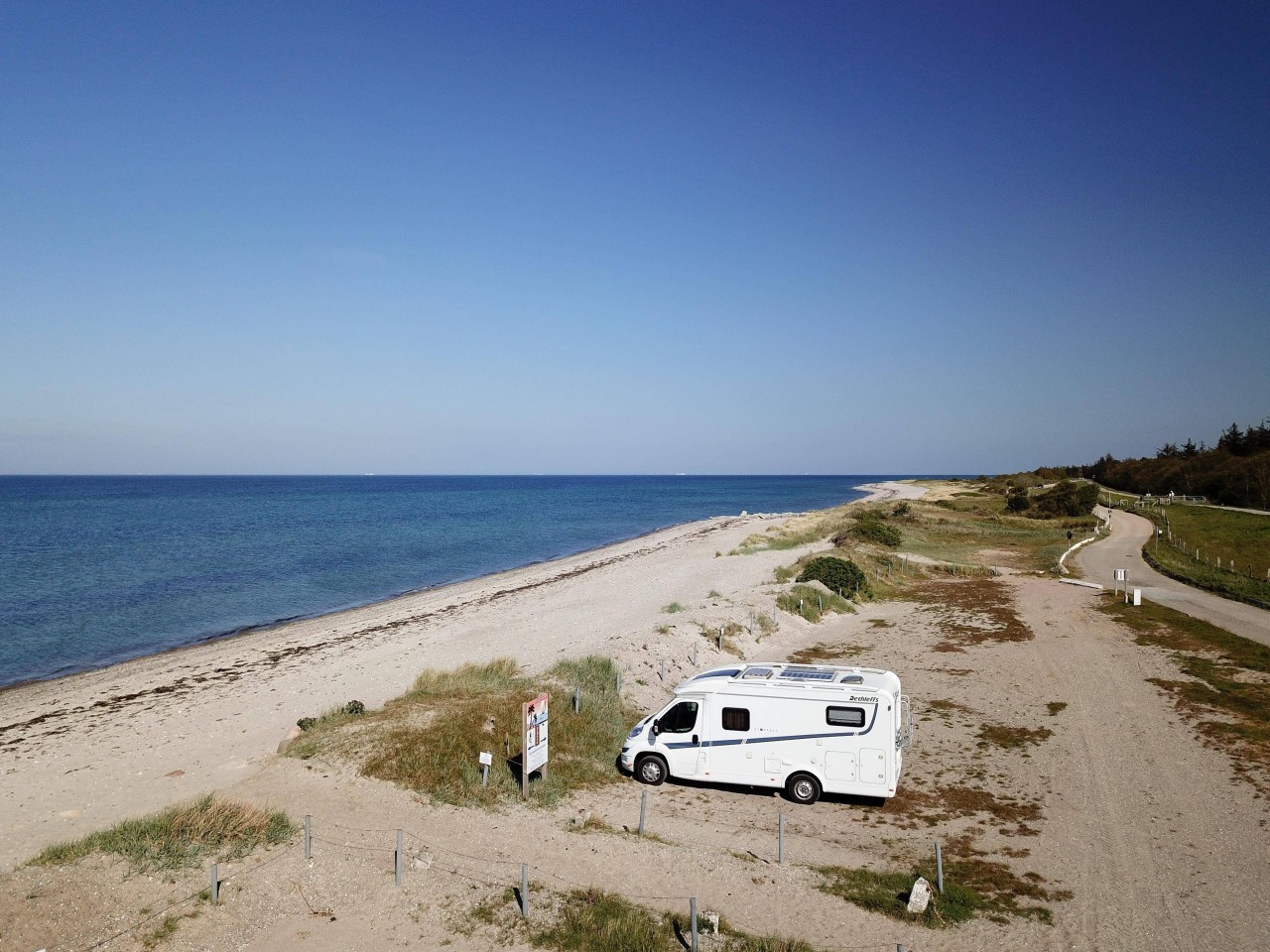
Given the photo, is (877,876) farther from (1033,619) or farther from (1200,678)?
(1033,619)

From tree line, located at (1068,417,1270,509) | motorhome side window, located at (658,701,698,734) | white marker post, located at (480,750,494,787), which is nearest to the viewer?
white marker post, located at (480,750,494,787)

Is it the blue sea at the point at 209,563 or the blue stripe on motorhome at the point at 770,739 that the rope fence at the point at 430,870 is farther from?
the blue sea at the point at 209,563

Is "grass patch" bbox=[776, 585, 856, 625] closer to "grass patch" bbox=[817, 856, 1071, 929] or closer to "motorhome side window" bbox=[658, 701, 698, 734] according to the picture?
"motorhome side window" bbox=[658, 701, 698, 734]

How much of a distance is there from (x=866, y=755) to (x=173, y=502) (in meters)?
157

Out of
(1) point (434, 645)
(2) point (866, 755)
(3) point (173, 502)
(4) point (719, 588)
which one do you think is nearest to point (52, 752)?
(1) point (434, 645)

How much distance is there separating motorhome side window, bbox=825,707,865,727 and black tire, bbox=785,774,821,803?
54.9 inches

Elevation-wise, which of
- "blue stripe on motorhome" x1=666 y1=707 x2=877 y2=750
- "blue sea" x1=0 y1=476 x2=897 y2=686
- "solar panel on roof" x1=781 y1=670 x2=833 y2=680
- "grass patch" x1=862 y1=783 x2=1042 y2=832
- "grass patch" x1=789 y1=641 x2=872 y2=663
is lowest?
"blue sea" x1=0 y1=476 x2=897 y2=686

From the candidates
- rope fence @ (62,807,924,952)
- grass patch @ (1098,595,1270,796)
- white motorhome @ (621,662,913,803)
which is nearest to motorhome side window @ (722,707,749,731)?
white motorhome @ (621,662,913,803)

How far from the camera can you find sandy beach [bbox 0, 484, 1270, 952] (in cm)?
1088

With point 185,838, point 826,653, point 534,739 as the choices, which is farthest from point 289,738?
point 826,653

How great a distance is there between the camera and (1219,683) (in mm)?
23688

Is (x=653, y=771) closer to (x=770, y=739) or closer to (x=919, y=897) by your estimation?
(x=770, y=739)

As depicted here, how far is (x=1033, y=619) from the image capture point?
3456cm

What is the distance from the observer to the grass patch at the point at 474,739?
15.5 metres
